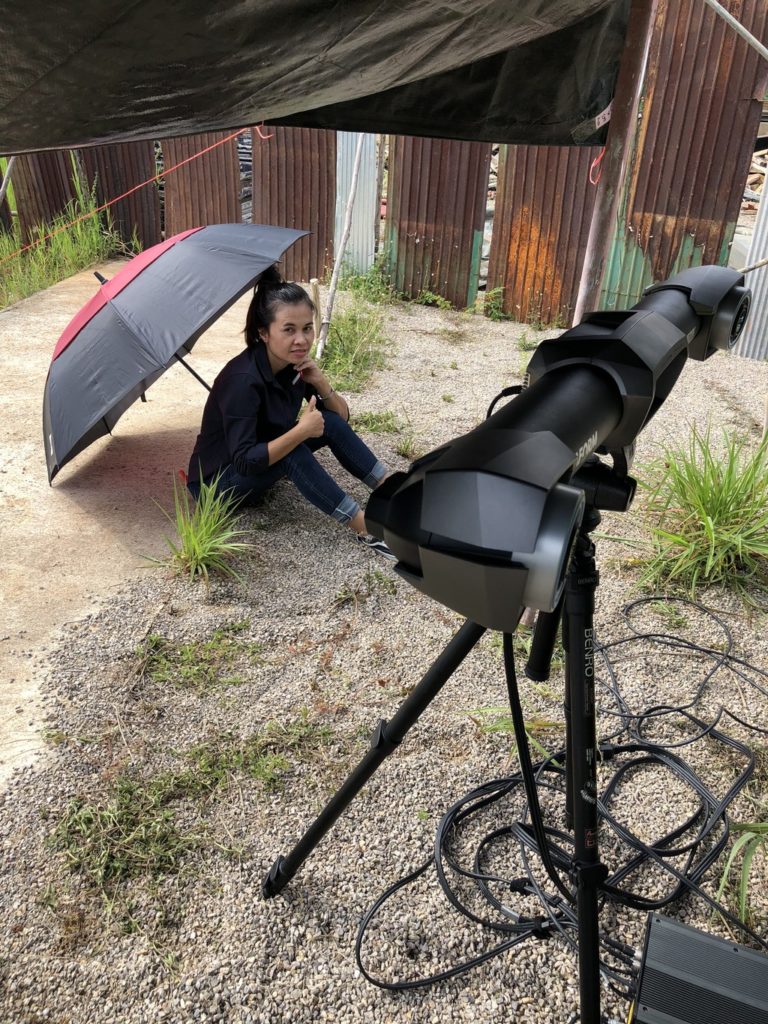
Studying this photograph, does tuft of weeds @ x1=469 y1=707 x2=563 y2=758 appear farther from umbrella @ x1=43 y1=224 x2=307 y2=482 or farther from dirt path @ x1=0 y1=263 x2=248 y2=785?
umbrella @ x1=43 y1=224 x2=307 y2=482

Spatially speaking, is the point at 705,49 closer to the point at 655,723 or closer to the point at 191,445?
the point at 191,445

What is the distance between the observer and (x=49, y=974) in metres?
1.70

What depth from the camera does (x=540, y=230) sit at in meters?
6.50

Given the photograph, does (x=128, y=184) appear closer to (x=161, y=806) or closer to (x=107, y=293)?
(x=107, y=293)

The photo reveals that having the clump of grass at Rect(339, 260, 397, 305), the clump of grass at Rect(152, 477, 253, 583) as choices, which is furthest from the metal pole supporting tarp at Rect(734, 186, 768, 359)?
the clump of grass at Rect(152, 477, 253, 583)

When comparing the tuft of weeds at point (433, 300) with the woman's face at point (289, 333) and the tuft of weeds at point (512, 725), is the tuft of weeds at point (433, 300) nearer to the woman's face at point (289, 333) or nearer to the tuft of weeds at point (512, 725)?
the woman's face at point (289, 333)

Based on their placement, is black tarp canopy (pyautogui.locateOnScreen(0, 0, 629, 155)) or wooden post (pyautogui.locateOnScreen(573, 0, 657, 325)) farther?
wooden post (pyautogui.locateOnScreen(573, 0, 657, 325))

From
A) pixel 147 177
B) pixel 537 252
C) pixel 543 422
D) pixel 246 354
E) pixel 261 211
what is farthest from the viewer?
pixel 147 177

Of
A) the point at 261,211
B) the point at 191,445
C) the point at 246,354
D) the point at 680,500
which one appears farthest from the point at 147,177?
the point at 680,500

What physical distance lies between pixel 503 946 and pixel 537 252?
→ 5.90 meters

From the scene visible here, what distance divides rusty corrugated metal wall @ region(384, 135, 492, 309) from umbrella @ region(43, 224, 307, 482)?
11.8 ft

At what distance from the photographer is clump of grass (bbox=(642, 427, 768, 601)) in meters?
3.07

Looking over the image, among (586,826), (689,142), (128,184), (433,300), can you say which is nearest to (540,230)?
(433,300)

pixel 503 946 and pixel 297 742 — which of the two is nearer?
pixel 503 946
